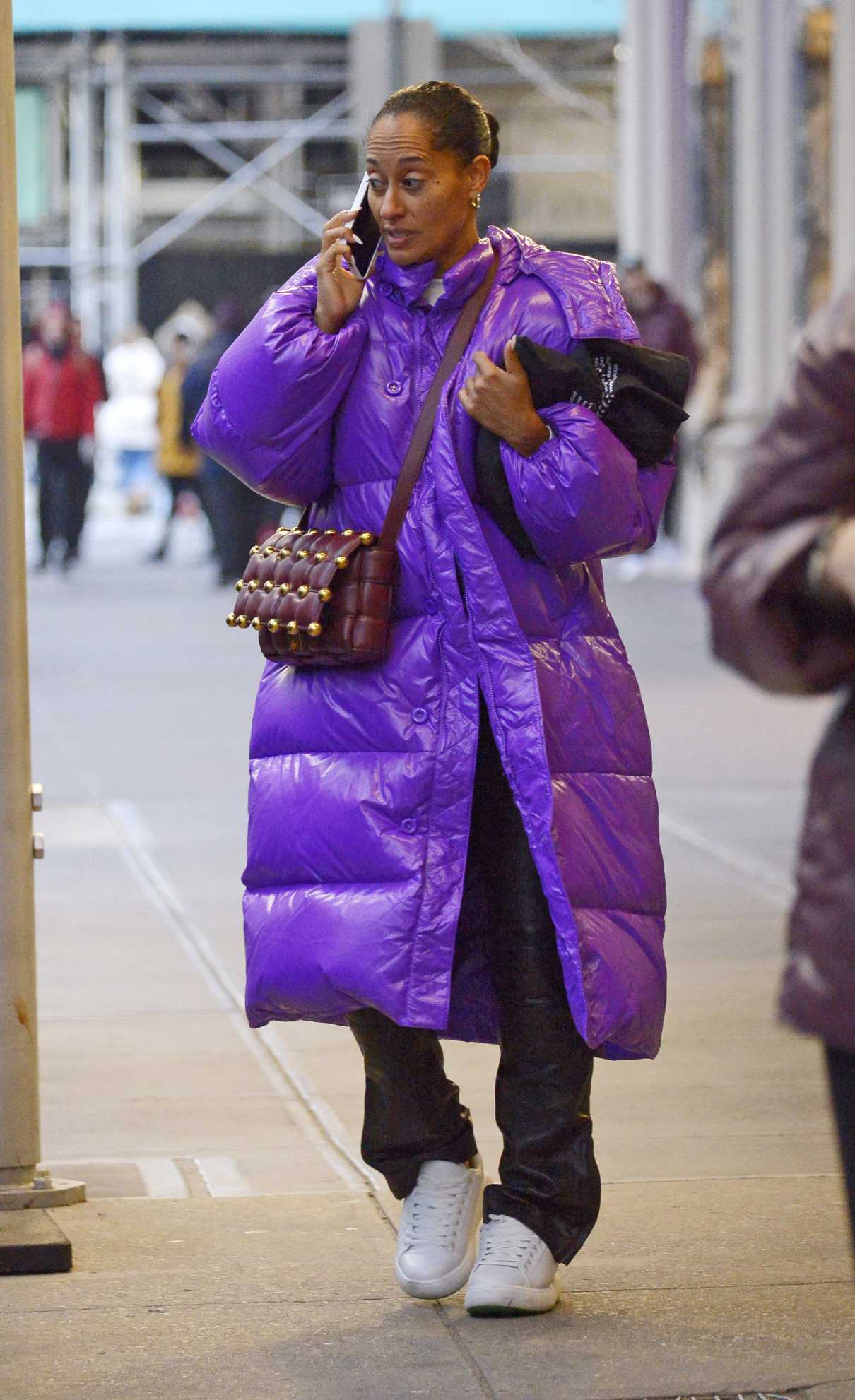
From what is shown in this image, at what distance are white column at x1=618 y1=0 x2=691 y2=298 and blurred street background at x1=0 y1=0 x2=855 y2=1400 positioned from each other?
0.04 m

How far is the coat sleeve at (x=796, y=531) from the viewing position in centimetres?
230

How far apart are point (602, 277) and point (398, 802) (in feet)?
2.76

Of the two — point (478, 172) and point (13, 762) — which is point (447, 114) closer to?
point (478, 172)

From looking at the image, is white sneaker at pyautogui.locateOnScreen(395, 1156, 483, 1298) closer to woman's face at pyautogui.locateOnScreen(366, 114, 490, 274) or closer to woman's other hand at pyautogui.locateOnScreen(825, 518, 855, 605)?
woman's face at pyautogui.locateOnScreen(366, 114, 490, 274)

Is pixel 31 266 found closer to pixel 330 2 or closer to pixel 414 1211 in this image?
pixel 330 2

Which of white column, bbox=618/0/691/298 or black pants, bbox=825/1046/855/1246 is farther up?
black pants, bbox=825/1046/855/1246

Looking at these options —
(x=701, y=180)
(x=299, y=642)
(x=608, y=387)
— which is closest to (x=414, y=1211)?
(x=299, y=642)

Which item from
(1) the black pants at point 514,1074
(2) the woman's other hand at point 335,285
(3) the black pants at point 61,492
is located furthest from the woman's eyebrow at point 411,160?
(3) the black pants at point 61,492

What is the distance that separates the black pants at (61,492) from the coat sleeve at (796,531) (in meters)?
18.5

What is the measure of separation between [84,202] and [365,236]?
31264mm

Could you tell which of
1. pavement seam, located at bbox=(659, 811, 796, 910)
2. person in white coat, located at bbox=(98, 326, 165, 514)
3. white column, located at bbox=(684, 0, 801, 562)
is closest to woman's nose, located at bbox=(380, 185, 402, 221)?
pavement seam, located at bbox=(659, 811, 796, 910)

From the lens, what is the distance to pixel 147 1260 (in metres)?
4.10

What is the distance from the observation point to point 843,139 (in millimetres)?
15359

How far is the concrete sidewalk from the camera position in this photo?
360 centimetres
